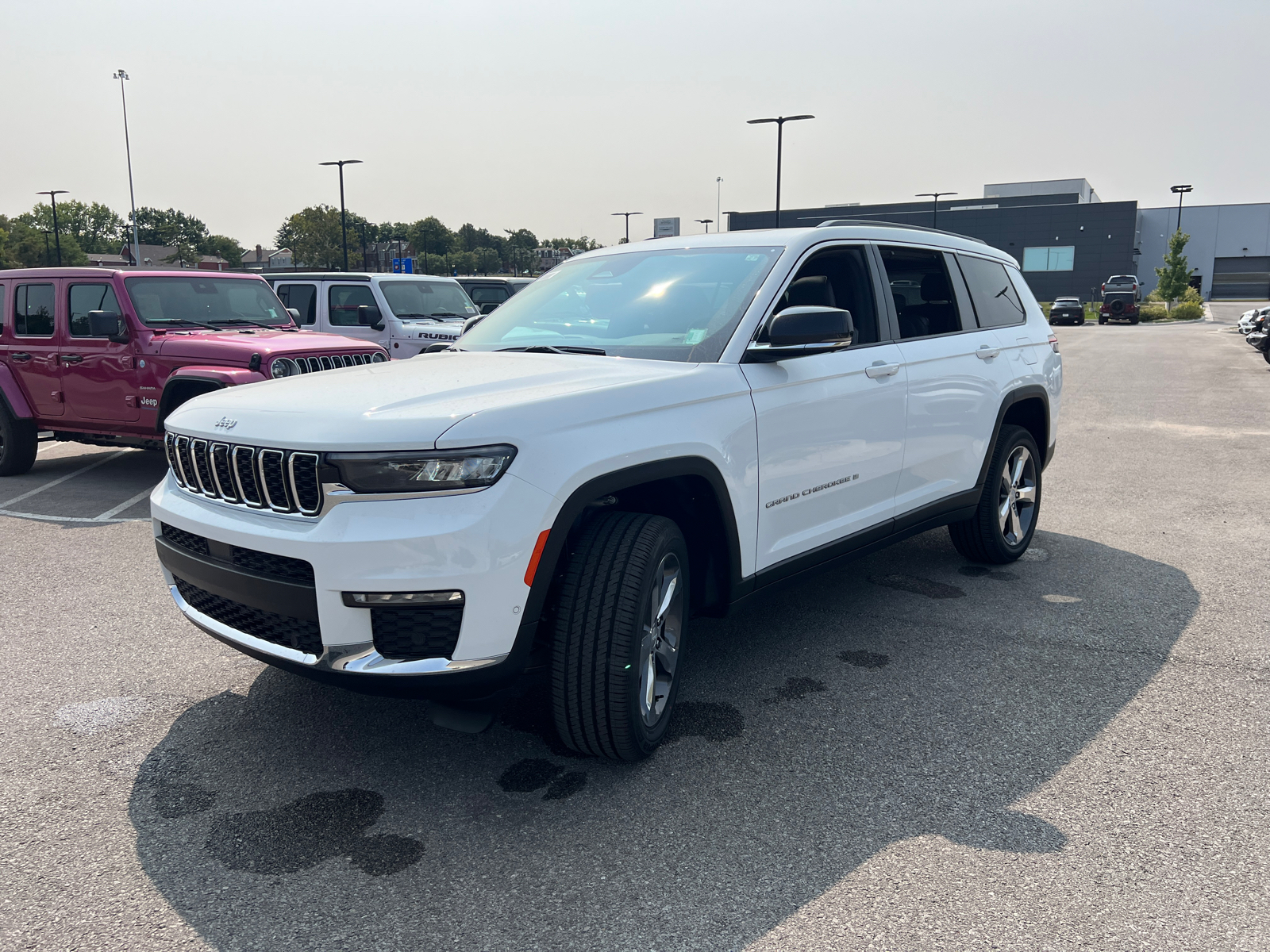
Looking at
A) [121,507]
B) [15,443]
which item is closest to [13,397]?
[15,443]

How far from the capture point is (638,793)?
10.2 ft

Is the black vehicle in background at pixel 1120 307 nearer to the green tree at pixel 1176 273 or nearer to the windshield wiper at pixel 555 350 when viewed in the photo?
the green tree at pixel 1176 273

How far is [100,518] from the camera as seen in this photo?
7.17 meters

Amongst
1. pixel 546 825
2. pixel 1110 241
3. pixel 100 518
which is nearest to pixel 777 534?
pixel 546 825

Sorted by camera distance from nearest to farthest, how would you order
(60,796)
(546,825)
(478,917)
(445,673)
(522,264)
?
(478,917), (445,673), (546,825), (60,796), (522,264)

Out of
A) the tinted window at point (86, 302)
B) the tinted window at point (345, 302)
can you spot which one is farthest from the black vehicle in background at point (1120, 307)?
the tinted window at point (86, 302)

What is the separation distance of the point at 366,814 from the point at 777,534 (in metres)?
1.80

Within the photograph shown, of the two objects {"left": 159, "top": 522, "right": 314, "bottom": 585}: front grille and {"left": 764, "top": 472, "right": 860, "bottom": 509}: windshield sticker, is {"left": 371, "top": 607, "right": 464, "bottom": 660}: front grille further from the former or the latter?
{"left": 764, "top": 472, "right": 860, "bottom": 509}: windshield sticker

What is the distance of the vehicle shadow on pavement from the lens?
251 centimetres

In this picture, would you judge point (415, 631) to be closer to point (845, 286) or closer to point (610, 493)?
point (610, 493)

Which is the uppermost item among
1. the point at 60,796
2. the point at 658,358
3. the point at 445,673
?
the point at 658,358

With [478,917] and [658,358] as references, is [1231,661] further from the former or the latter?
[478,917]

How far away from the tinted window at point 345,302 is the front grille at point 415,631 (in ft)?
35.0

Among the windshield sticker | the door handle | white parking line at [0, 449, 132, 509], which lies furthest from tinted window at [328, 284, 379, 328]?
the windshield sticker
